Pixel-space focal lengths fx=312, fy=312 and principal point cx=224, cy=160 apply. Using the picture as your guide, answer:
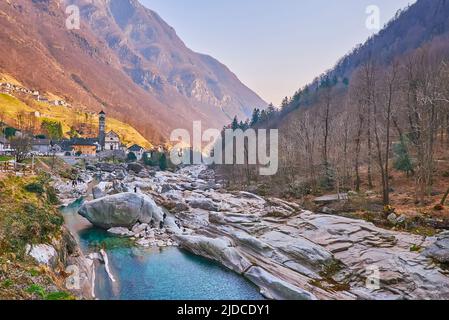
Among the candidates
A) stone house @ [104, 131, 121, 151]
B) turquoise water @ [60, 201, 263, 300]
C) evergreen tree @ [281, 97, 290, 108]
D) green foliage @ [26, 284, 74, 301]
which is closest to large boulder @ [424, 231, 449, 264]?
turquoise water @ [60, 201, 263, 300]

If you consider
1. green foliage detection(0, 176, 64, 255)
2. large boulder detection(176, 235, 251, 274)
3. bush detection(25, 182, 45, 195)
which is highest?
bush detection(25, 182, 45, 195)

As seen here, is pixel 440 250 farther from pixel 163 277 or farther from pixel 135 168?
pixel 135 168

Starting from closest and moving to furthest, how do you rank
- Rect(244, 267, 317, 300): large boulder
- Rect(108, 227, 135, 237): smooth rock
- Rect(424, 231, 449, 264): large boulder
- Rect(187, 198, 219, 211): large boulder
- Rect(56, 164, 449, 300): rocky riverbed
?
1. Rect(244, 267, 317, 300): large boulder
2. Rect(56, 164, 449, 300): rocky riverbed
3. Rect(424, 231, 449, 264): large boulder
4. Rect(108, 227, 135, 237): smooth rock
5. Rect(187, 198, 219, 211): large boulder

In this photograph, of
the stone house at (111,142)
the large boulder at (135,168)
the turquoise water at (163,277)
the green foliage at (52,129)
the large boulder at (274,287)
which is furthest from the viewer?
the stone house at (111,142)

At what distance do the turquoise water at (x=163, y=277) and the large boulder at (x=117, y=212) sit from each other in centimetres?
506

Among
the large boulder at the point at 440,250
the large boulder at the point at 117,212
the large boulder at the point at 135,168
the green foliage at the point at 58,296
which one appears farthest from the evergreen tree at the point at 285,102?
the green foliage at the point at 58,296

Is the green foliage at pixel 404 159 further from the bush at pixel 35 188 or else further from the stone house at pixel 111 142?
the stone house at pixel 111 142

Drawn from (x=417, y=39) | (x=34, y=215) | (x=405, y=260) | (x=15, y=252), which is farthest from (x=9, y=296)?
(x=417, y=39)

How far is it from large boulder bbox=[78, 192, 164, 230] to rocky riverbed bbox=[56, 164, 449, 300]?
12 centimetres

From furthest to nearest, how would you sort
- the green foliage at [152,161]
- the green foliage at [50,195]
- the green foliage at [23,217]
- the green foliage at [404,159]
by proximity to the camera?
the green foliage at [152,161]
the green foliage at [404,159]
the green foliage at [50,195]
the green foliage at [23,217]

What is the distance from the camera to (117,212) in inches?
1454

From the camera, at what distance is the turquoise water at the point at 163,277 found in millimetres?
20406

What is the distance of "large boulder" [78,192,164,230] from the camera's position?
36.9 metres

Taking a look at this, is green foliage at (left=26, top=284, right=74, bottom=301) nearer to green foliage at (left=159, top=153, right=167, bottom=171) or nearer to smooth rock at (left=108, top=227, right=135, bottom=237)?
smooth rock at (left=108, top=227, right=135, bottom=237)
